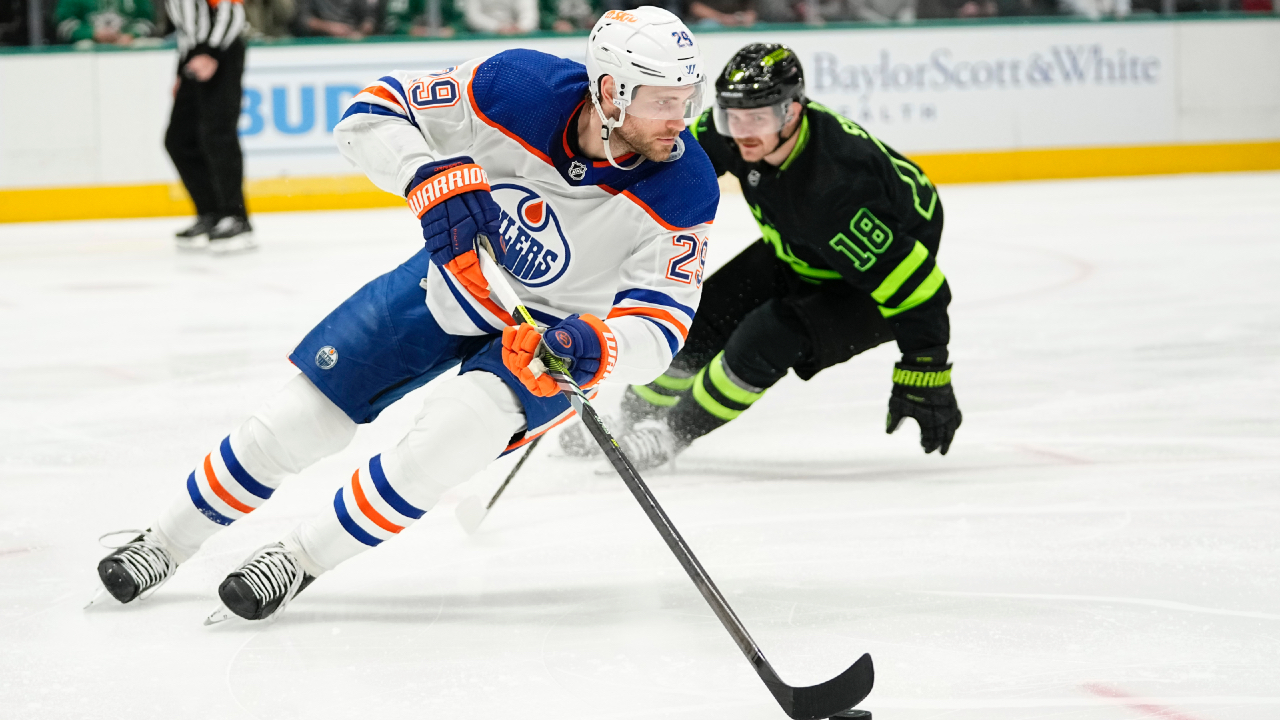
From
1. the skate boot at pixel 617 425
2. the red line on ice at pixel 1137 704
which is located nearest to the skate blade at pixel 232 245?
the skate boot at pixel 617 425

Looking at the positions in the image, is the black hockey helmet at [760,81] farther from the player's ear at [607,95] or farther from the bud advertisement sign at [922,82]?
the bud advertisement sign at [922,82]

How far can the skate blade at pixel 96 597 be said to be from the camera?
2.18m

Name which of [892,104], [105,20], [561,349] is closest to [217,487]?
[561,349]

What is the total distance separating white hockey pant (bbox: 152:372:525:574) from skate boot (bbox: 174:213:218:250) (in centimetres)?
454

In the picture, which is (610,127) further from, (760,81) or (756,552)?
(756,552)

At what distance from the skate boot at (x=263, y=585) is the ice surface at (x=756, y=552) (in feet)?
0.13

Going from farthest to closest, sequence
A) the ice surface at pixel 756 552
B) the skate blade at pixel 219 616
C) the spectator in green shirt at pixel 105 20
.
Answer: the spectator in green shirt at pixel 105 20
the skate blade at pixel 219 616
the ice surface at pixel 756 552

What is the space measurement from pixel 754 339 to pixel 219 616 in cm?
133

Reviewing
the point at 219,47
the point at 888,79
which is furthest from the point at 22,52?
the point at 888,79

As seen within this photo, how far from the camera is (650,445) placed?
306 centimetres

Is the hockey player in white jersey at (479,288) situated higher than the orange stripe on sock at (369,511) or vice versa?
the hockey player in white jersey at (479,288)

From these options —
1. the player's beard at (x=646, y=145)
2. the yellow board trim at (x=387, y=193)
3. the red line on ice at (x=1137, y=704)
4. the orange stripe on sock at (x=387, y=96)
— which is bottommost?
the yellow board trim at (x=387, y=193)

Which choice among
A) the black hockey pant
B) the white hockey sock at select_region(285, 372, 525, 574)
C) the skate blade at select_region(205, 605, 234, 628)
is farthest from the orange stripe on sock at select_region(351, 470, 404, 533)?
the black hockey pant

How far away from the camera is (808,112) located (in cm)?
292
